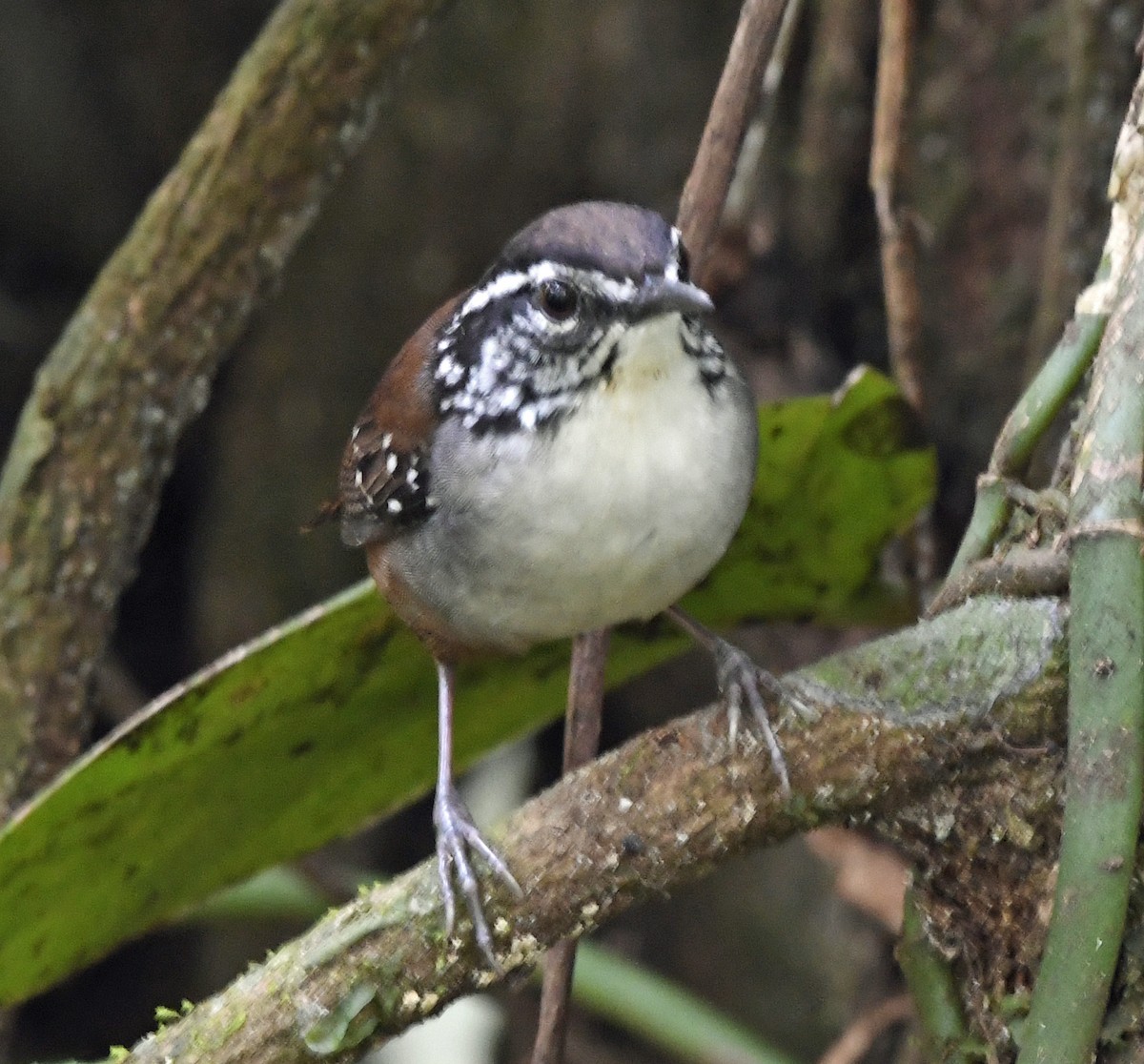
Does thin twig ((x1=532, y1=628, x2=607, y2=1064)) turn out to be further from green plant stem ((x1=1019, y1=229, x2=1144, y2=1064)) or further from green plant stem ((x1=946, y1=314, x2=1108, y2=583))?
green plant stem ((x1=1019, y1=229, x2=1144, y2=1064))

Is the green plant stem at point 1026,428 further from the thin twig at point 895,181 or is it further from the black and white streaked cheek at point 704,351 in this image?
the thin twig at point 895,181

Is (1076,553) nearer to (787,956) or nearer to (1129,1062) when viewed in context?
(1129,1062)

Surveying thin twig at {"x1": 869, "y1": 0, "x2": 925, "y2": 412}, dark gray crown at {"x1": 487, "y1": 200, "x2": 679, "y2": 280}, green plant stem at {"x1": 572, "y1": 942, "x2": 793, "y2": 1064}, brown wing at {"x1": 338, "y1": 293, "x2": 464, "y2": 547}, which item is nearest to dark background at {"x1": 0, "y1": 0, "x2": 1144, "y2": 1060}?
green plant stem at {"x1": 572, "y1": 942, "x2": 793, "y2": 1064}

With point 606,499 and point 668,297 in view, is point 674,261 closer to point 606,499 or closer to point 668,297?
point 668,297

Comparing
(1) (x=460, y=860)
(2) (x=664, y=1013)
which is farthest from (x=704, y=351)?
(2) (x=664, y=1013)

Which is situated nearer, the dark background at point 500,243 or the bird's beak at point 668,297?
the bird's beak at point 668,297

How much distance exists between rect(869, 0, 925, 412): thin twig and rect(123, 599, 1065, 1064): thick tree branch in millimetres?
799

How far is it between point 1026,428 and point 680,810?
0.66 m

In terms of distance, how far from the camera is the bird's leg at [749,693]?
5.93 feet

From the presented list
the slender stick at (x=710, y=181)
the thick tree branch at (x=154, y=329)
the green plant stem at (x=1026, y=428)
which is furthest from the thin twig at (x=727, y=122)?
the thick tree branch at (x=154, y=329)

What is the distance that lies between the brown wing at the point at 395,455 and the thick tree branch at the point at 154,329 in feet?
1.56

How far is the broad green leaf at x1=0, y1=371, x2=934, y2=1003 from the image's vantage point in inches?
83.6

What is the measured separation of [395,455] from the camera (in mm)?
2258

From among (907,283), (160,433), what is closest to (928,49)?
(907,283)
